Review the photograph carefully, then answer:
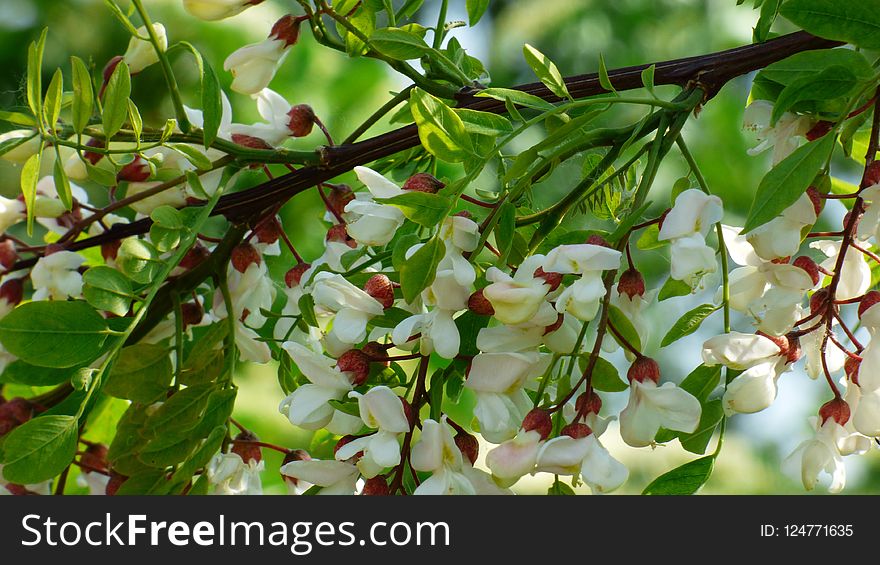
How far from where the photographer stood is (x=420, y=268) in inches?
9.3

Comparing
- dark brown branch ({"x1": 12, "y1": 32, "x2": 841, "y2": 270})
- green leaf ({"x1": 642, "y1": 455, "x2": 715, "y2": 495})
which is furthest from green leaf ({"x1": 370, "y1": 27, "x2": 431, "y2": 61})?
green leaf ({"x1": 642, "y1": 455, "x2": 715, "y2": 495})

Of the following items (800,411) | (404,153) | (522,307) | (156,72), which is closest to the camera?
(522,307)

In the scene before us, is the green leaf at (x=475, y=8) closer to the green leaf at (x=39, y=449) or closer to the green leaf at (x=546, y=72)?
the green leaf at (x=546, y=72)

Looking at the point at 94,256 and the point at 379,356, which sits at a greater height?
the point at 94,256

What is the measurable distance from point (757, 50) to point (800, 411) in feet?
6.62

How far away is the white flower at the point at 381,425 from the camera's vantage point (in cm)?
24

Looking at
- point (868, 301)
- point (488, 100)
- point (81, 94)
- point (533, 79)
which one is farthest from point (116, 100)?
point (533, 79)

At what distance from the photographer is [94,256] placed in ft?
1.39

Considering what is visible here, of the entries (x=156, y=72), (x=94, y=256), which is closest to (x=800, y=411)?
(x=156, y=72)

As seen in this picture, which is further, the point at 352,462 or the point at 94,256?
the point at 94,256

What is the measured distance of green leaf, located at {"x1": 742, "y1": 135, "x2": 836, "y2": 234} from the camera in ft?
0.74

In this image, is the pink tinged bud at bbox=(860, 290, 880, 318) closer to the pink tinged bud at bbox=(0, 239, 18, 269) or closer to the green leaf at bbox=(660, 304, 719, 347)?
the green leaf at bbox=(660, 304, 719, 347)

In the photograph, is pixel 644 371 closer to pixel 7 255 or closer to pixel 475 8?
pixel 475 8
